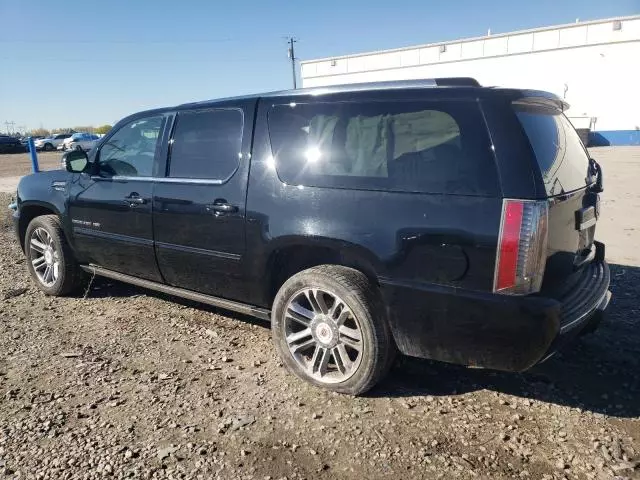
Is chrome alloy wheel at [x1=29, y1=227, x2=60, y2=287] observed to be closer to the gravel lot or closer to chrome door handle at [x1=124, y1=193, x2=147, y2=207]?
the gravel lot

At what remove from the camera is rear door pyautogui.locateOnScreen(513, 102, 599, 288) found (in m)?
2.51

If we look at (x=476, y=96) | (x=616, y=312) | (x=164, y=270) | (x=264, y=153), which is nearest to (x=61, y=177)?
(x=164, y=270)

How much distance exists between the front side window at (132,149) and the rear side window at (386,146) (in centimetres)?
128

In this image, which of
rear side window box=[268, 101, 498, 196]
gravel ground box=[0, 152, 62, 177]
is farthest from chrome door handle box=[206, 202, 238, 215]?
gravel ground box=[0, 152, 62, 177]

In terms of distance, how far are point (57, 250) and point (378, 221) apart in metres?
3.55

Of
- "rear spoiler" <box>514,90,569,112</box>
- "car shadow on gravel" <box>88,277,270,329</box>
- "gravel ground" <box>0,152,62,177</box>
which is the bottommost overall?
"car shadow on gravel" <box>88,277,270,329</box>

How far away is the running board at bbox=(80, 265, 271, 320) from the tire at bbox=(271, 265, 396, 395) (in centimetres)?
26

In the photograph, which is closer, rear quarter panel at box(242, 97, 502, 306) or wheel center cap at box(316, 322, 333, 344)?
rear quarter panel at box(242, 97, 502, 306)

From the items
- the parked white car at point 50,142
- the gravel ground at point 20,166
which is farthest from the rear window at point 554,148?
the parked white car at point 50,142

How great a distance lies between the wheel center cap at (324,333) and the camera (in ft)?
10.0

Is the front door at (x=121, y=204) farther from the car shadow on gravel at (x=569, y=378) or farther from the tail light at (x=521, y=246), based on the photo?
the tail light at (x=521, y=246)

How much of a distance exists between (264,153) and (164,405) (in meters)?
1.72

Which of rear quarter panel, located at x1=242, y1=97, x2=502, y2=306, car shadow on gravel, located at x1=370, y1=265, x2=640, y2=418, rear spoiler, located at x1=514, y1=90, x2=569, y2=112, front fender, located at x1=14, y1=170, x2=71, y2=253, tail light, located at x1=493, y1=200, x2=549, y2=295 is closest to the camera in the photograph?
tail light, located at x1=493, y1=200, x2=549, y2=295

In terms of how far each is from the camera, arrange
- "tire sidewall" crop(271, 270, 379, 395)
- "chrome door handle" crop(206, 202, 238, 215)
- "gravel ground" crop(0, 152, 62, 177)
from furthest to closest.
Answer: "gravel ground" crop(0, 152, 62, 177) → "chrome door handle" crop(206, 202, 238, 215) → "tire sidewall" crop(271, 270, 379, 395)
